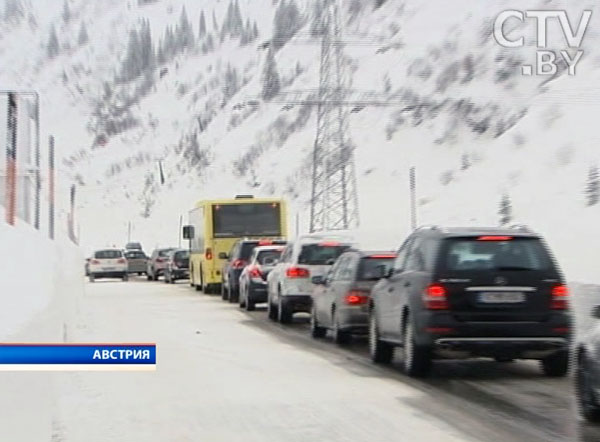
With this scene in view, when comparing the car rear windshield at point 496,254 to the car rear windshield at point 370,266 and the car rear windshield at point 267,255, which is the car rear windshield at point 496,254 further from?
the car rear windshield at point 267,255

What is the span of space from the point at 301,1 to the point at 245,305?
211 ft

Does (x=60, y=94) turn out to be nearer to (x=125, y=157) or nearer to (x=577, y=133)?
(x=125, y=157)

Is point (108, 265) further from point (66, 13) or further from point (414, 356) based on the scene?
point (66, 13)

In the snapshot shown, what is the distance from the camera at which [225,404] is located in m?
11.1

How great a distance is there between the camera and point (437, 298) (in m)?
12.8

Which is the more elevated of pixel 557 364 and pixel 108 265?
pixel 108 265

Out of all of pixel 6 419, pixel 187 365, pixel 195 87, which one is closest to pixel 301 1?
pixel 195 87

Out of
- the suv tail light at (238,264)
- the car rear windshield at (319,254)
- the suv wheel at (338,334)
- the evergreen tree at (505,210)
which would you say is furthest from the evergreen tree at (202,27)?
the suv wheel at (338,334)

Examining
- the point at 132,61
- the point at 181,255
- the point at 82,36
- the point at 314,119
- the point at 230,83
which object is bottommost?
the point at 181,255

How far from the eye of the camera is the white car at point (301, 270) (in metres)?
22.3

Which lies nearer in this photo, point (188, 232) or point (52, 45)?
point (188, 232)

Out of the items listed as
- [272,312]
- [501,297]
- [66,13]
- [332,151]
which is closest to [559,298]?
[501,297]

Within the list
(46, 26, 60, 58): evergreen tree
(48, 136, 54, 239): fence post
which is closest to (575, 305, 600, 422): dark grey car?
(48, 136, 54, 239): fence post

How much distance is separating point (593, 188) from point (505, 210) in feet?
17.8
